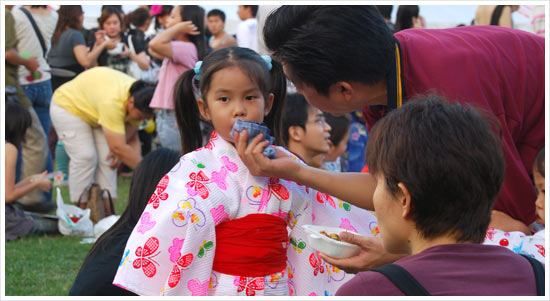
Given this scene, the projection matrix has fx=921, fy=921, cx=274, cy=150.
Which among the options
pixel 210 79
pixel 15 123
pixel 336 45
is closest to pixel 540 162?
pixel 336 45

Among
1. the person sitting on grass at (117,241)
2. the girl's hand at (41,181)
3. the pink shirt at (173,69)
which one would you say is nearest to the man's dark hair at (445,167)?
the person sitting on grass at (117,241)

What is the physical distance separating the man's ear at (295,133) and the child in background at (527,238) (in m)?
2.47

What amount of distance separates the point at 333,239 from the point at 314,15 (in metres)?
0.70

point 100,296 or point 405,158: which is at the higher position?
point 405,158

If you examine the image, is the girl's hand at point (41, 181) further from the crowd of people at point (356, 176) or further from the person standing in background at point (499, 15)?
the person standing in background at point (499, 15)

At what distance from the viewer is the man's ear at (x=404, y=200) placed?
1906 millimetres

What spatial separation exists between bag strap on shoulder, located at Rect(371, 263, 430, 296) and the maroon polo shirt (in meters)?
0.90

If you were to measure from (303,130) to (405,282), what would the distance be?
378 cm

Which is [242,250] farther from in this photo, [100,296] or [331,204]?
[100,296]

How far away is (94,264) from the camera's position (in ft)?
11.2

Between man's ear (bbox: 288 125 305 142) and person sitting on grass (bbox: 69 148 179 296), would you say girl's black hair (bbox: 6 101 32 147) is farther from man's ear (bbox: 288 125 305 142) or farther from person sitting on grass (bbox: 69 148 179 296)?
person sitting on grass (bbox: 69 148 179 296)

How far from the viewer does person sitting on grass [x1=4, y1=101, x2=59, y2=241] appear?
6070 millimetres

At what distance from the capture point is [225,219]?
9.75 feet

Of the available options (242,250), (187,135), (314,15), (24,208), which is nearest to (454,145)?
(314,15)
